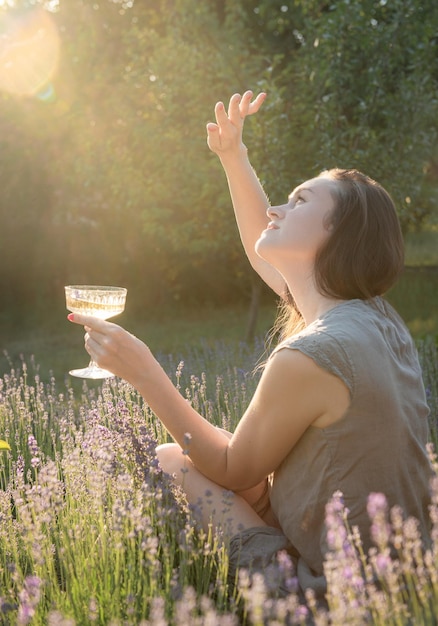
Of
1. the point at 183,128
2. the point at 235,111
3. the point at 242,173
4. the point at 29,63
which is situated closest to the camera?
the point at 235,111

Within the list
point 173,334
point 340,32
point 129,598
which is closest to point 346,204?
point 129,598

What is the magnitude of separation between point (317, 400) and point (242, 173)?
1.35m

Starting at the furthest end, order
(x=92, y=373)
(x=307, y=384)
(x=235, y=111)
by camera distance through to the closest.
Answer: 1. (x=235, y=111)
2. (x=92, y=373)
3. (x=307, y=384)

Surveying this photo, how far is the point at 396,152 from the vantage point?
340 inches

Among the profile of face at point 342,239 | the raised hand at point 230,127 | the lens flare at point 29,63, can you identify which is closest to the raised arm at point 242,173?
the raised hand at point 230,127

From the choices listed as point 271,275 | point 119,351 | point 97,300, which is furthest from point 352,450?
point 271,275

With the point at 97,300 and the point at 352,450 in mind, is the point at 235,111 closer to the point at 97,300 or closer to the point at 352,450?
the point at 97,300

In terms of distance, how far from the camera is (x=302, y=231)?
100.0 inches

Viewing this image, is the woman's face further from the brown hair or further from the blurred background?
the blurred background

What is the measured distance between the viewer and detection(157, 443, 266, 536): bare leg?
8.16 feet

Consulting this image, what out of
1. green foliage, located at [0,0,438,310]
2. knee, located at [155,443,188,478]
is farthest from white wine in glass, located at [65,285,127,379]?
green foliage, located at [0,0,438,310]

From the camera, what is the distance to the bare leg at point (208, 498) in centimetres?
249

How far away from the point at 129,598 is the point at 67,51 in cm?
1052

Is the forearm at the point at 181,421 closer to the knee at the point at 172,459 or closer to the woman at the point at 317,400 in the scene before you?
the woman at the point at 317,400
